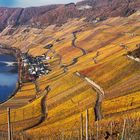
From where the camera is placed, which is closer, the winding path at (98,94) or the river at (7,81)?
the winding path at (98,94)

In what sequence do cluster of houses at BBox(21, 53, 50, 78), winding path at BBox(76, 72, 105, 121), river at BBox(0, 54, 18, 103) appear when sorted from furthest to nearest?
cluster of houses at BBox(21, 53, 50, 78)
river at BBox(0, 54, 18, 103)
winding path at BBox(76, 72, 105, 121)

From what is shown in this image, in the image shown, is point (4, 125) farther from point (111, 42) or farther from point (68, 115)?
point (111, 42)

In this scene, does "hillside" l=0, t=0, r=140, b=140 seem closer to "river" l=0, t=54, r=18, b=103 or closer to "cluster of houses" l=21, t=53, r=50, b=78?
"river" l=0, t=54, r=18, b=103

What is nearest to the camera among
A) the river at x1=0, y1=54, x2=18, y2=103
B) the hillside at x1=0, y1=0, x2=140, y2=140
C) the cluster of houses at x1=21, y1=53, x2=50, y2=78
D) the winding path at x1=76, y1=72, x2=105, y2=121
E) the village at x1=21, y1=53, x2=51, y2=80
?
the hillside at x1=0, y1=0, x2=140, y2=140

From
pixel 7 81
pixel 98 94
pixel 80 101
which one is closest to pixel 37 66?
pixel 7 81

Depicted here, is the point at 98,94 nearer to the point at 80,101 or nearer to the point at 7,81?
the point at 80,101

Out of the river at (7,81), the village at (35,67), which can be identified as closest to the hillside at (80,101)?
the river at (7,81)

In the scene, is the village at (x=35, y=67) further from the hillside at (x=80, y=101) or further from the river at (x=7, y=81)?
the hillside at (x=80, y=101)

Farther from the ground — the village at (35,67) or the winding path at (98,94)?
the village at (35,67)

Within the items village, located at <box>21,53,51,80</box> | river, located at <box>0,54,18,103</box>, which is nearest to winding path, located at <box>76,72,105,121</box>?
river, located at <box>0,54,18,103</box>
